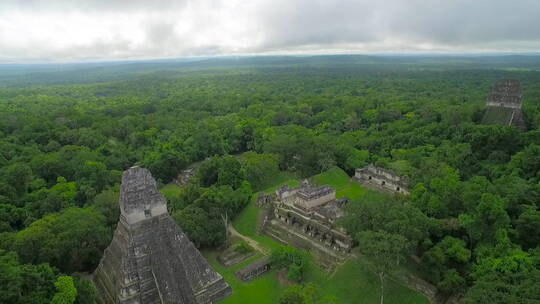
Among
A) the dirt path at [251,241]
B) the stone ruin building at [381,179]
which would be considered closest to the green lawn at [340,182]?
the stone ruin building at [381,179]

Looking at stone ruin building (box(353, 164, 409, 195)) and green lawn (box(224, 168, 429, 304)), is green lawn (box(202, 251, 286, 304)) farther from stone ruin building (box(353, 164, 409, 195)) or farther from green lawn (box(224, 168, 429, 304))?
stone ruin building (box(353, 164, 409, 195))

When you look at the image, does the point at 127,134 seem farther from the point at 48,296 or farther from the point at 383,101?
the point at 383,101

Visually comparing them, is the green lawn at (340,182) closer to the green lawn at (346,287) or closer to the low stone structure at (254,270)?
the green lawn at (346,287)

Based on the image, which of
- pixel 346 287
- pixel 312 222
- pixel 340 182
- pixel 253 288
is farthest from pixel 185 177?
pixel 346 287

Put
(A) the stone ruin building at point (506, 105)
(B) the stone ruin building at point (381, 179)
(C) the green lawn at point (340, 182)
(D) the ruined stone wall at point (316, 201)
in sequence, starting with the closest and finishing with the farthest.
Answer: (D) the ruined stone wall at point (316, 201), (B) the stone ruin building at point (381, 179), (C) the green lawn at point (340, 182), (A) the stone ruin building at point (506, 105)

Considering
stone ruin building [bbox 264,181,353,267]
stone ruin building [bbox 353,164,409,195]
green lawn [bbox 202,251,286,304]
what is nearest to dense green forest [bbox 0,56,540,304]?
stone ruin building [bbox 353,164,409,195]

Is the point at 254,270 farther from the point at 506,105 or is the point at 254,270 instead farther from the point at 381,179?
the point at 506,105

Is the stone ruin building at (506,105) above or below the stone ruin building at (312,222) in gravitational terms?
above
